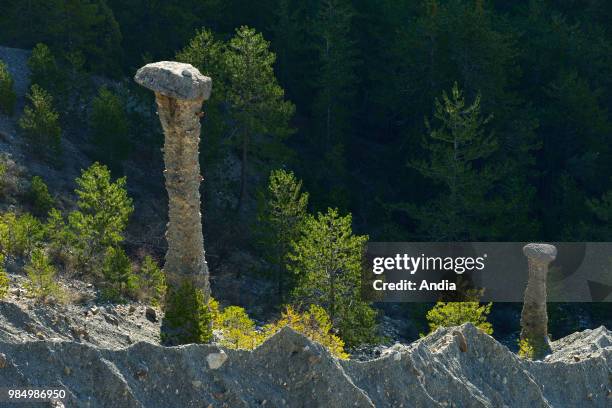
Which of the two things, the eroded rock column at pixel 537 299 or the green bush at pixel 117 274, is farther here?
the green bush at pixel 117 274

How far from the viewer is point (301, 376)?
28.5m

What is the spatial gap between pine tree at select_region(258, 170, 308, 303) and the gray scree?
309 inches

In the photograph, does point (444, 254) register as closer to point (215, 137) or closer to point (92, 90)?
point (215, 137)

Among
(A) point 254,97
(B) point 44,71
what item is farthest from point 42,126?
(A) point 254,97

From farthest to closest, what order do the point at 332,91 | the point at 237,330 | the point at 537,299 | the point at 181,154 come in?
the point at 332,91 < the point at 537,299 < the point at 181,154 < the point at 237,330

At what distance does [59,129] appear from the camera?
166 feet

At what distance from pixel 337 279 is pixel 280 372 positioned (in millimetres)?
13674

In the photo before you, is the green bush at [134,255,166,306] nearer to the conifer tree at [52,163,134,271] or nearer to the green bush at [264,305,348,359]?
the conifer tree at [52,163,134,271]

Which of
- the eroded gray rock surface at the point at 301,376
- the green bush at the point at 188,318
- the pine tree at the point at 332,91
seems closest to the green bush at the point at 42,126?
the pine tree at the point at 332,91

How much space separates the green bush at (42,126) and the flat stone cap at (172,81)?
1446 cm

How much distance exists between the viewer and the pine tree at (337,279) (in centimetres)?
4181

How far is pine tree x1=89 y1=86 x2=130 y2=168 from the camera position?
51.5 meters

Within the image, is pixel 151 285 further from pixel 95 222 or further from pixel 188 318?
pixel 188 318

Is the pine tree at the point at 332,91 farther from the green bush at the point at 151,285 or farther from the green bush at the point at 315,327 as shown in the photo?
the green bush at the point at 315,327
